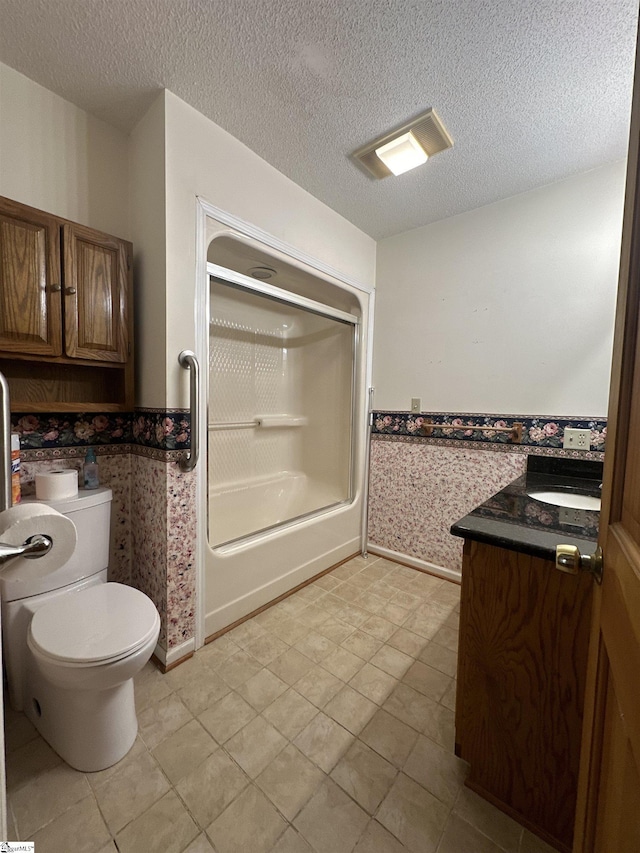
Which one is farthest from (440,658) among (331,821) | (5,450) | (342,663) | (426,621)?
(5,450)

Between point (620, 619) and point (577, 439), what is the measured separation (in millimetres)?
1600

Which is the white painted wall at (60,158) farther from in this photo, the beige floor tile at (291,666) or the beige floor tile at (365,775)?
the beige floor tile at (365,775)

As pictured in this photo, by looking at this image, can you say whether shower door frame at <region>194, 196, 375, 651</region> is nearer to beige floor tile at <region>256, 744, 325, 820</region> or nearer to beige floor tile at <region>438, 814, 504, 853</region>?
beige floor tile at <region>256, 744, 325, 820</region>

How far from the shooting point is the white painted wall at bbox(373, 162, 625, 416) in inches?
67.7

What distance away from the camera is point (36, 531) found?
59 cm

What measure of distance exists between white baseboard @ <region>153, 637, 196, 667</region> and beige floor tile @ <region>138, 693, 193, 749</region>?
16cm

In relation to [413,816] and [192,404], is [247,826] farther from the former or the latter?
[192,404]

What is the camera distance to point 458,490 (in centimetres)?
215

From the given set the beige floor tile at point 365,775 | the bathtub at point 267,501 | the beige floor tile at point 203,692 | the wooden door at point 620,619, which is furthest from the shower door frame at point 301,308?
the wooden door at point 620,619

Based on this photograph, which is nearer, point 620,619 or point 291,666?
point 620,619

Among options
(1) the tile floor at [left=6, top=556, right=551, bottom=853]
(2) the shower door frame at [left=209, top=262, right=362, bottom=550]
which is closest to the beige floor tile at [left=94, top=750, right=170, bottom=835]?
(1) the tile floor at [left=6, top=556, right=551, bottom=853]

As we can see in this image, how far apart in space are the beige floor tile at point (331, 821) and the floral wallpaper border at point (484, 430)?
5.54ft

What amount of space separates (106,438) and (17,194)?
3.26 feet

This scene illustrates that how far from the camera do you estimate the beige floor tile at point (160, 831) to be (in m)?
0.87
